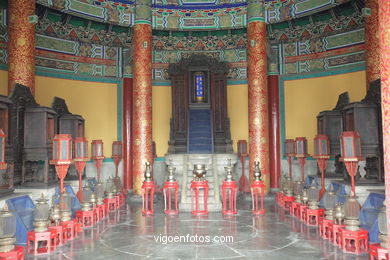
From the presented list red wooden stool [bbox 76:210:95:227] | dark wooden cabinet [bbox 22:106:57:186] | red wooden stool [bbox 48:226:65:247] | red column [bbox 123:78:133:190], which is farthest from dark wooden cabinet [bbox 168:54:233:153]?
red wooden stool [bbox 48:226:65:247]

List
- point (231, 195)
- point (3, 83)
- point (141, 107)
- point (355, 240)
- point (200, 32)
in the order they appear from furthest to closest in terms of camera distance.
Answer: point (200, 32)
point (141, 107)
point (3, 83)
point (231, 195)
point (355, 240)

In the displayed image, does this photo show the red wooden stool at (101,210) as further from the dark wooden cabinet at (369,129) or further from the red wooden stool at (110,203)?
the dark wooden cabinet at (369,129)

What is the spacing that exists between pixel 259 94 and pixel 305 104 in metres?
2.28

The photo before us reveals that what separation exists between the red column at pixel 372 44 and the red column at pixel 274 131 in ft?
11.2

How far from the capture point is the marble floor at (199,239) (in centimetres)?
450

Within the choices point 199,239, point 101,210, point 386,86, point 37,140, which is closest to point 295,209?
point 199,239

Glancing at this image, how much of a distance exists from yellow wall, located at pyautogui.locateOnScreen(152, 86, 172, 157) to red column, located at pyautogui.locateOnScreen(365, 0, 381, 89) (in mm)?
5860

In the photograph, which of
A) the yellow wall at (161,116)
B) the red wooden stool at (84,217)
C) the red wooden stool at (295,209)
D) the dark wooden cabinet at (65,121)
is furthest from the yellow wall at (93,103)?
the red wooden stool at (295,209)

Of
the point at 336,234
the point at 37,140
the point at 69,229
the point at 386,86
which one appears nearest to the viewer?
the point at 386,86

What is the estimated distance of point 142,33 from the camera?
9.46 meters

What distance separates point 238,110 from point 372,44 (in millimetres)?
4642

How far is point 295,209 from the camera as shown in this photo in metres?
7.05

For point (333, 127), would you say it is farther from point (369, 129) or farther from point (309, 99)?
point (309, 99)

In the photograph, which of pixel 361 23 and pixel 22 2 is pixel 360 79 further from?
pixel 22 2
